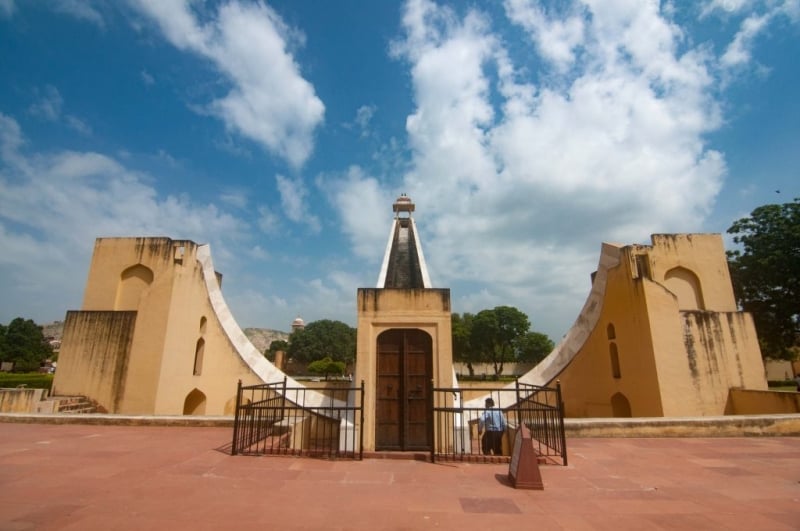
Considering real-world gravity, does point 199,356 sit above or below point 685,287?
below

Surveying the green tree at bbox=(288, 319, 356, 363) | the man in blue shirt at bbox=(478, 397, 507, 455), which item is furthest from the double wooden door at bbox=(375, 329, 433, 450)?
the green tree at bbox=(288, 319, 356, 363)

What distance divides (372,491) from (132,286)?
12.4 meters

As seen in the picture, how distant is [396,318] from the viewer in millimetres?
8867

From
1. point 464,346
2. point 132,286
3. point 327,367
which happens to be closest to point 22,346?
point 327,367

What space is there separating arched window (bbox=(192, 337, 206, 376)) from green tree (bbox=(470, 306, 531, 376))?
33.5m

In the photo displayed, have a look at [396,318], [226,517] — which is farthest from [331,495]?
[396,318]

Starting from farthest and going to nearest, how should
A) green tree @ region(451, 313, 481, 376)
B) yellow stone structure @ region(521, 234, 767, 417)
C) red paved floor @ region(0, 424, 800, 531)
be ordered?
green tree @ region(451, 313, 481, 376) → yellow stone structure @ region(521, 234, 767, 417) → red paved floor @ region(0, 424, 800, 531)

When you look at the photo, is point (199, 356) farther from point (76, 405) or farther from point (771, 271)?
point (771, 271)

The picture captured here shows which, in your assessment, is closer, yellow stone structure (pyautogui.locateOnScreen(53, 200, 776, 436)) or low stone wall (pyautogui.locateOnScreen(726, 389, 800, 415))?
low stone wall (pyautogui.locateOnScreen(726, 389, 800, 415))

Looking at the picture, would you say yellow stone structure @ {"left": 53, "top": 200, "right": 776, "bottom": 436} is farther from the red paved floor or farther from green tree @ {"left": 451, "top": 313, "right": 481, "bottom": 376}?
green tree @ {"left": 451, "top": 313, "right": 481, "bottom": 376}

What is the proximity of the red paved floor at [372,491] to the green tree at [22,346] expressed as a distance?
1882 inches

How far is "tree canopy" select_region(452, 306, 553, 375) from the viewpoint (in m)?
43.2

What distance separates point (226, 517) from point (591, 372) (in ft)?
42.4

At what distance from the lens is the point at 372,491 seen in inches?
182
